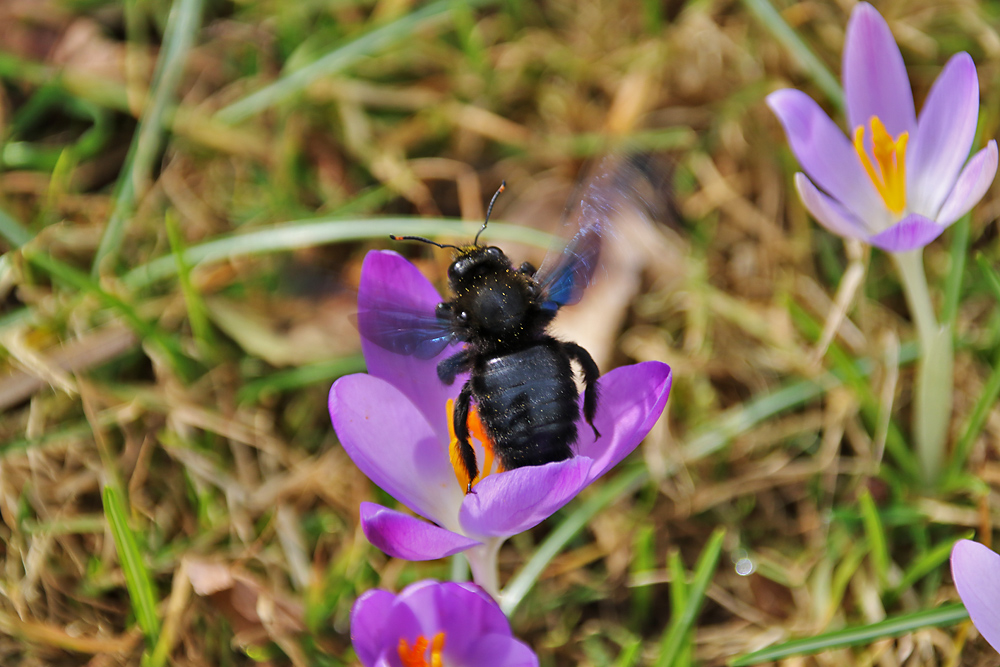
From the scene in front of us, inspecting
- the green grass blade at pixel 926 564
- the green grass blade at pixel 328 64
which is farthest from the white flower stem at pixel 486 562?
the green grass blade at pixel 328 64

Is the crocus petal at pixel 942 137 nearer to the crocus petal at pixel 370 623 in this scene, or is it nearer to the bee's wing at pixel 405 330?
the bee's wing at pixel 405 330

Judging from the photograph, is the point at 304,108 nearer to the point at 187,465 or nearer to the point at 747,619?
the point at 187,465

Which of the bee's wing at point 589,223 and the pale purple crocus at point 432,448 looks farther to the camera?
the bee's wing at point 589,223

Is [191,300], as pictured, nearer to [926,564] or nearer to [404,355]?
[404,355]

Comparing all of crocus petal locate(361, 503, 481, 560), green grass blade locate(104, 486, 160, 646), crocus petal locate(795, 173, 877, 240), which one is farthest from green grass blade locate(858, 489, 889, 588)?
green grass blade locate(104, 486, 160, 646)

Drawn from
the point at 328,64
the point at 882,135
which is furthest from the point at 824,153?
the point at 328,64

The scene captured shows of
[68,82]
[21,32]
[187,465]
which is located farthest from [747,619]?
[21,32]
